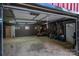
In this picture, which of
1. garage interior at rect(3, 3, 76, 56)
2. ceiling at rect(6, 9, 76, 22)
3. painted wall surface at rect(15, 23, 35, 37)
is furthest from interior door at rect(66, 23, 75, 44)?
painted wall surface at rect(15, 23, 35, 37)

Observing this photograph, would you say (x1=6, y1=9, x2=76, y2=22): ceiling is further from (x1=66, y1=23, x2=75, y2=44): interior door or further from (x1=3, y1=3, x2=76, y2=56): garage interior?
(x1=66, y1=23, x2=75, y2=44): interior door

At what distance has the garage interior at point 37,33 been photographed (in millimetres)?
1794

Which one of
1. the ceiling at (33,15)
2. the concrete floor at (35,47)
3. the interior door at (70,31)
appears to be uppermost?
the ceiling at (33,15)

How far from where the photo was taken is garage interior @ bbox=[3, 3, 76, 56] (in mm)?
1794

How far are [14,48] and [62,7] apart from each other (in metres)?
0.90

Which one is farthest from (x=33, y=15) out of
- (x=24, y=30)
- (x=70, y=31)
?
(x=70, y=31)

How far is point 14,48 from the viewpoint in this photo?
1804mm

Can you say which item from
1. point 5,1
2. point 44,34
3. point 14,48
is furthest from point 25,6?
point 14,48

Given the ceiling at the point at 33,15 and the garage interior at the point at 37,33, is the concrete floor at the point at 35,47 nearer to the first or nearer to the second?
the garage interior at the point at 37,33

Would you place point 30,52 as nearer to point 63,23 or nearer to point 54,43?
point 54,43

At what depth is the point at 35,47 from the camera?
72.3 inches

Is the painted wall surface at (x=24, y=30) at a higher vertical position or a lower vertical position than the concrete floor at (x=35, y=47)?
higher

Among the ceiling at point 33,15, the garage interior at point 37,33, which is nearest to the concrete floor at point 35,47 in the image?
the garage interior at point 37,33

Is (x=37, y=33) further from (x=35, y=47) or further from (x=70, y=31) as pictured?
(x=70, y=31)
